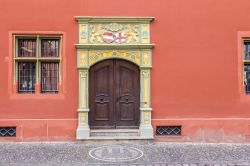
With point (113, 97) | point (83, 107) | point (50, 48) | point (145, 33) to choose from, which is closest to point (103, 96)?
point (113, 97)

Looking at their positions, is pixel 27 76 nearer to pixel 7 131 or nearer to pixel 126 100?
pixel 7 131

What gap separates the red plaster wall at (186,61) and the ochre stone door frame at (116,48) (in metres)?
0.19

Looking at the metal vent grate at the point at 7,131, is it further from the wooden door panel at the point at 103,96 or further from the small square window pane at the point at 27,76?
the wooden door panel at the point at 103,96

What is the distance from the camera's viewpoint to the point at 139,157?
688 centimetres

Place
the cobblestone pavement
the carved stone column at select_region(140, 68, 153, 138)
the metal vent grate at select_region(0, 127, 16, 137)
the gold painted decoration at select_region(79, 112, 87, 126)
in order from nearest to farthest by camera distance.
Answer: the cobblestone pavement
the metal vent grate at select_region(0, 127, 16, 137)
the gold painted decoration at select_region(79, 112, 87, 126)
the carved stone column at select_region(140, 68, 153, 138)

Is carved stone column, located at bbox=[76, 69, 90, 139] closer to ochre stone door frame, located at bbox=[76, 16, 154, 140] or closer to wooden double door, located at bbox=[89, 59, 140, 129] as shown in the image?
ochre stone door frame, located at bbox=[76, 16, 154, 140]

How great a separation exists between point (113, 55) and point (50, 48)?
1.92 metres

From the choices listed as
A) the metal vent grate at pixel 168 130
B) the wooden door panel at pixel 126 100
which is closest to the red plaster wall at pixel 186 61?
the metal vent grate at pixel 168 130

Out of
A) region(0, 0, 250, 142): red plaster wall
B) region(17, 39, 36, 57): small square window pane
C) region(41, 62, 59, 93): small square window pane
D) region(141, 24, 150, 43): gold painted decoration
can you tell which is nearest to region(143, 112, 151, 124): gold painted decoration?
region(0, 0, 250, 142): red plaster wall

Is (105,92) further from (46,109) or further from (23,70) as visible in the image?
(23,70)

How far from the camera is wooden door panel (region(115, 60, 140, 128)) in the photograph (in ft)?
28.1

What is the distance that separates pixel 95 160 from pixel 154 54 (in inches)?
143

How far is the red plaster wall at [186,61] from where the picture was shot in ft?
27.2

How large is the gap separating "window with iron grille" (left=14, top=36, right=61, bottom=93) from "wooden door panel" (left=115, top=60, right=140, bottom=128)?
6.02 feet
